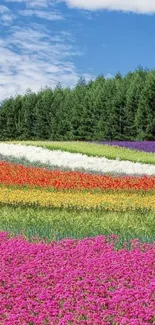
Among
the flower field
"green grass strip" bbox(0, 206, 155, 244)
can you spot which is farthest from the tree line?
"green grass strip" bbox(0, 206, 155, 244)

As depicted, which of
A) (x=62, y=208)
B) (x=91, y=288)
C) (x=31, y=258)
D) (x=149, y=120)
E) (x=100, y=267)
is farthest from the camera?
(x=149, y=120)

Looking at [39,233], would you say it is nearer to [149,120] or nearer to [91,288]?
[91,288]

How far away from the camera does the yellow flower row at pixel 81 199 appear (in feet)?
46.4

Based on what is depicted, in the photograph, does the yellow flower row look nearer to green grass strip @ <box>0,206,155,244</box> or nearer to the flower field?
the flower field

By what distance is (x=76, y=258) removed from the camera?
28.5 feet

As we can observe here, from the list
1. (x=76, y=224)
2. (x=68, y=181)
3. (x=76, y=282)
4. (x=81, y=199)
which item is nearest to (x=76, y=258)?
(x=76, y=282)

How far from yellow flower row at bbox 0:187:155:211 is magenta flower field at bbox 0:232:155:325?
4.25 m

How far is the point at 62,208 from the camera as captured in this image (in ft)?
44.4

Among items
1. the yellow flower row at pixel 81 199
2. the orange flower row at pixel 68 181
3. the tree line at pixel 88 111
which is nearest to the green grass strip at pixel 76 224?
the yellow flower row at pixel 81 199

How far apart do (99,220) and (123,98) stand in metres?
53.0

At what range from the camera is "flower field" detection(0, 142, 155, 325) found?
21.5 ft

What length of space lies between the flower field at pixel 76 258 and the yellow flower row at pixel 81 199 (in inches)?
0.9

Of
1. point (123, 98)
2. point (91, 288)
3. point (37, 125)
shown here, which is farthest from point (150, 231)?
point (37, 125)

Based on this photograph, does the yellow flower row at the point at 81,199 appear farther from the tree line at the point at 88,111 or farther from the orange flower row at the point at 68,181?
the tree line at the point at 88,111
